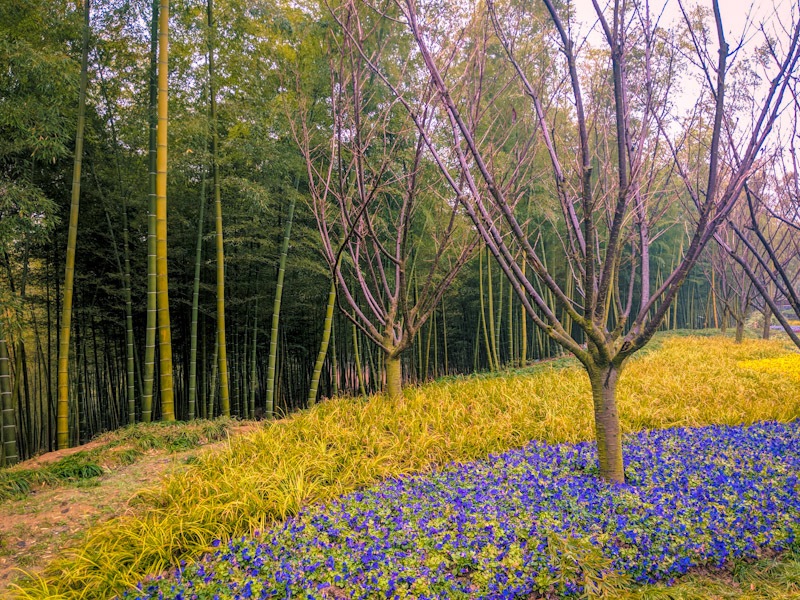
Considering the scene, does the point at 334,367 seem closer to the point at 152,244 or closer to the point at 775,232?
the point at 152,244

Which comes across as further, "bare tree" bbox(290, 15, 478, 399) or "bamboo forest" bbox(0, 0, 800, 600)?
"bare tree" bbox(290, 15, 478, 399)

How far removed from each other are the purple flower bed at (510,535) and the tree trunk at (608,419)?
0.35 ft

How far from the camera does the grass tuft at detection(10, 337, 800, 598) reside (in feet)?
6.81

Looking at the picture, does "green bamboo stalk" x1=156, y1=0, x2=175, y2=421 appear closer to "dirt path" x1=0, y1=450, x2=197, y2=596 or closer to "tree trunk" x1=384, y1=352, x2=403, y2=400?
"dirt path" x1=0, y1=450, x2=197, y2=596

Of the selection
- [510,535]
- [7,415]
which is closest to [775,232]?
[510,535]

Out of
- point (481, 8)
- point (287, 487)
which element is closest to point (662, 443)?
point (287, 487)

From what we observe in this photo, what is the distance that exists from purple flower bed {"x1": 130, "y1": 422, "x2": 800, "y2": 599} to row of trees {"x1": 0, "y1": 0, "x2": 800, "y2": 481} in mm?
396

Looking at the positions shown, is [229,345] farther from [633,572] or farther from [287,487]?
[633,572]

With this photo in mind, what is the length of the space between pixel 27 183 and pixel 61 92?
2.82 feet

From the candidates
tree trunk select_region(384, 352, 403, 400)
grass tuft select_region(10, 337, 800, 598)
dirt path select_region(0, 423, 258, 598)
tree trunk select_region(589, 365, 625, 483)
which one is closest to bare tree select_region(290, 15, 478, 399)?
tree trunk select_region(384, 352, 403, 400)

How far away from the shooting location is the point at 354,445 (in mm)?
3184

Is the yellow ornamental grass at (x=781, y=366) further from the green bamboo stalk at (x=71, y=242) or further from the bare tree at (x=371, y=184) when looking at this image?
the green bamboo stalk at (x=71, y=242)

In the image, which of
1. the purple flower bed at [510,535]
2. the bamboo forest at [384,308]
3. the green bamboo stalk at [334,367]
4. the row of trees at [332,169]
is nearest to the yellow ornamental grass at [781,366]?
the bamboo forest at [384,308]

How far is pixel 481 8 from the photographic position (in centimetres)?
314
